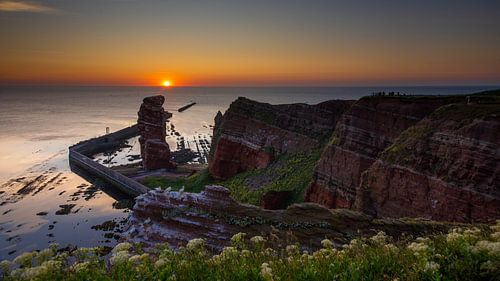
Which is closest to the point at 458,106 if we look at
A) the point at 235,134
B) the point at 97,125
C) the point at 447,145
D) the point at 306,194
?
the point at 447,145

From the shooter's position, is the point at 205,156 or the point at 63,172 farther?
the point at 205,156

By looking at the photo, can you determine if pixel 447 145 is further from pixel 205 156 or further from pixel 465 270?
pixel 205 156

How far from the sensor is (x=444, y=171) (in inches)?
938

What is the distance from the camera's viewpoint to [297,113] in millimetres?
53625

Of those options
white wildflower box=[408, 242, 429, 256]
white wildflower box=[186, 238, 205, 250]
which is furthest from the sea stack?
white wildflower box=[408, 242, 429, 256]

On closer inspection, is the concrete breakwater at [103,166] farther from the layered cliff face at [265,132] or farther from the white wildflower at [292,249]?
the white wildflower at [292,249]

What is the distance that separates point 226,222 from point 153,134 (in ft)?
175

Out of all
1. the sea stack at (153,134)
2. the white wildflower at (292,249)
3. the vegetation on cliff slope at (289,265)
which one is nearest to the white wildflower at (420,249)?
the vegetation on cliff slope at (289,265)

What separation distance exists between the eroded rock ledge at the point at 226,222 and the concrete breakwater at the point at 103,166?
35284 millimetres

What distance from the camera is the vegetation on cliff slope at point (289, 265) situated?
5895mm

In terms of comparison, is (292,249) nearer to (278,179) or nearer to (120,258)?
(120,258)

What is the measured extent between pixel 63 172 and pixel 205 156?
103ft

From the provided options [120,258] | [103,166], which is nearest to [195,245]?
[120,258]

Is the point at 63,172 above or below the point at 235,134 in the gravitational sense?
below
